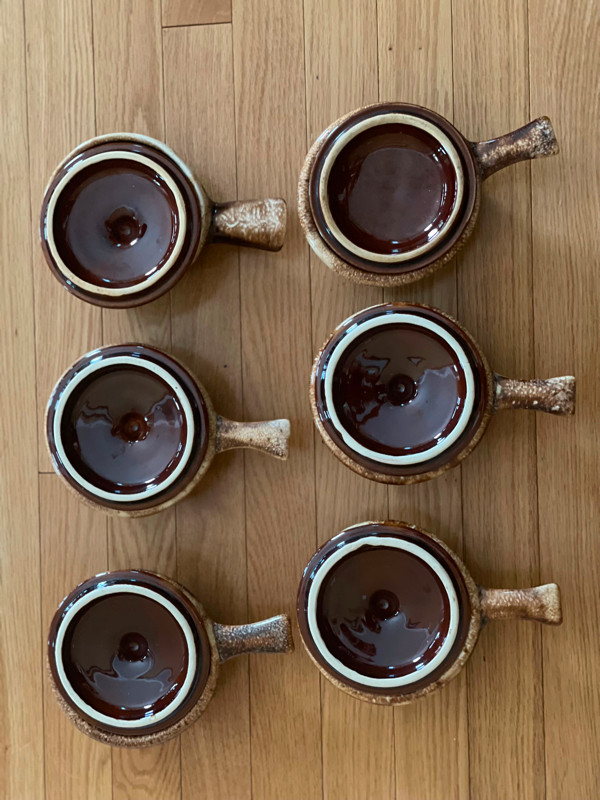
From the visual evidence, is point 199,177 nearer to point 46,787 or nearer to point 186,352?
point 186,352

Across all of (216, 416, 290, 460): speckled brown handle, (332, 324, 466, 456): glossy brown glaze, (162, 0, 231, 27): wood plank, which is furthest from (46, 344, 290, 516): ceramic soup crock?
(162, 0, 231, 27): wood plank

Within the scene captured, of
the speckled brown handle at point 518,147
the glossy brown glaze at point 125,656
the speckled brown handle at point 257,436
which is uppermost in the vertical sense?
the speckled brown handle at point 518,147

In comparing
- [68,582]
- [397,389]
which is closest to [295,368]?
[397,389]

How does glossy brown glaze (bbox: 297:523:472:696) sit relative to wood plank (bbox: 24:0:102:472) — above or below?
below

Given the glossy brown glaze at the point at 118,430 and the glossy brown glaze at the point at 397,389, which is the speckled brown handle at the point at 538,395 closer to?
the glossy brown glaze at the point at 397,389

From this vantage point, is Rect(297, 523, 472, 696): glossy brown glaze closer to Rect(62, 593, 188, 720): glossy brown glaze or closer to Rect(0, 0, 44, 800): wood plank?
Rect(62, 593, 188, 720): glossy brown glaze

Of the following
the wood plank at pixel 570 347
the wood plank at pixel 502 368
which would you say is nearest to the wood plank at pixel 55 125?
the wood plank at pixel 502 368

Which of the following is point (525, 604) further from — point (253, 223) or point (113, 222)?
point (113, 222)
